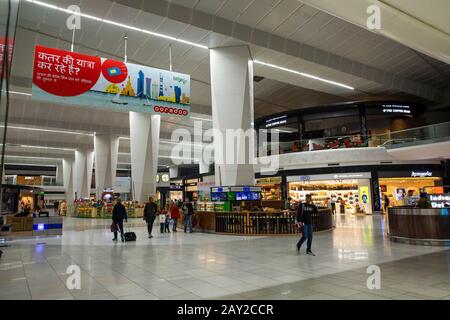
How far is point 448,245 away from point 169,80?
9924 millimetres

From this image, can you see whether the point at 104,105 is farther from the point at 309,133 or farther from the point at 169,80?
the point at 309,133

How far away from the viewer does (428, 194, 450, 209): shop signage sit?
29.2ft

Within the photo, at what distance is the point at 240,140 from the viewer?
13.8m

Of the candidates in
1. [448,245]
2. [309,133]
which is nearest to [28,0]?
[448,245]

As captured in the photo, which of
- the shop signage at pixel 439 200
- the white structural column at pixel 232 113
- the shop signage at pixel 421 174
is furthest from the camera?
the shop signage at pixel 421 174

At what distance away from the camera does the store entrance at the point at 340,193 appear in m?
23.4

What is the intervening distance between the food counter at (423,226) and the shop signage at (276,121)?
16.8m

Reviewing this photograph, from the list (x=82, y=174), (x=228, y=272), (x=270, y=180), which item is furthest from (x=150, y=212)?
(x=82, y=174)

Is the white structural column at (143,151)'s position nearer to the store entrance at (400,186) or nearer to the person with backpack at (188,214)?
the person with backpack at (188,214)

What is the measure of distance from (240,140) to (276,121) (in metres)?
12.9

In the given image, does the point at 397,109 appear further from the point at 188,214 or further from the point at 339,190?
the point at 188,214

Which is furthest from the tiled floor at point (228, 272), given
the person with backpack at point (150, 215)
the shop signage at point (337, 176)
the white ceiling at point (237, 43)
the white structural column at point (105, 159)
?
the white structural column at point (105, 159)

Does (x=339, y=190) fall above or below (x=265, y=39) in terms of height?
Result: below

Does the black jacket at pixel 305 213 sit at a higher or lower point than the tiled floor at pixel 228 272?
higher
